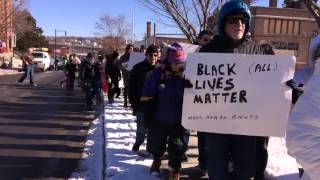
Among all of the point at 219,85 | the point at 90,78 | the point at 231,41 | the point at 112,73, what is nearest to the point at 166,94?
the point at 219,85

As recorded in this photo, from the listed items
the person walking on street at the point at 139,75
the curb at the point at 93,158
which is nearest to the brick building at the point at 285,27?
the curb at the point at 93,158

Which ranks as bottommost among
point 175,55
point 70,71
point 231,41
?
point 70,71

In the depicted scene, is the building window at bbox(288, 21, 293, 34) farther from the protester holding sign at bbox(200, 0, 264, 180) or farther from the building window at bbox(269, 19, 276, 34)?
the protester holding sign at bbox(200, 0, 264, 180)

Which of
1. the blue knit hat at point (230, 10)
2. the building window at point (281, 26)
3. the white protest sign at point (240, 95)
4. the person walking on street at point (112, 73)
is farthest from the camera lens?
the building window at point (281, 26)

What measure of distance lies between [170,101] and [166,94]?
9 cm

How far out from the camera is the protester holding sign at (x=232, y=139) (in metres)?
4.20

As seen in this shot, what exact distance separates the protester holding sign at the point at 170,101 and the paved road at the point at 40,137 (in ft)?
6.22

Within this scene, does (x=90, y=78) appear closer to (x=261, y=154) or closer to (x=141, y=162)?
(x=141, y=162)

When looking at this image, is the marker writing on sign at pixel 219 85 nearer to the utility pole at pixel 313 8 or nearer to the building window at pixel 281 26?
the utility pole at pixel 313 8

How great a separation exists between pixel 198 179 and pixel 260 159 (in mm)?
1226

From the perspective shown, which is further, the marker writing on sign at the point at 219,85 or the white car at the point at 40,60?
the white car at the point at 40,60

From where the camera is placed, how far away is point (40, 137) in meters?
10.2

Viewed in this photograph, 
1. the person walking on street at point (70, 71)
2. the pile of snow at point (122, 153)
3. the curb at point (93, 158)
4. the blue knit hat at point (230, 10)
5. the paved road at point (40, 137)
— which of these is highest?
the blue knit hat at point (230, 10)

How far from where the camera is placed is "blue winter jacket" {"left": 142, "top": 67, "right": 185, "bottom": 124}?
5.83m
